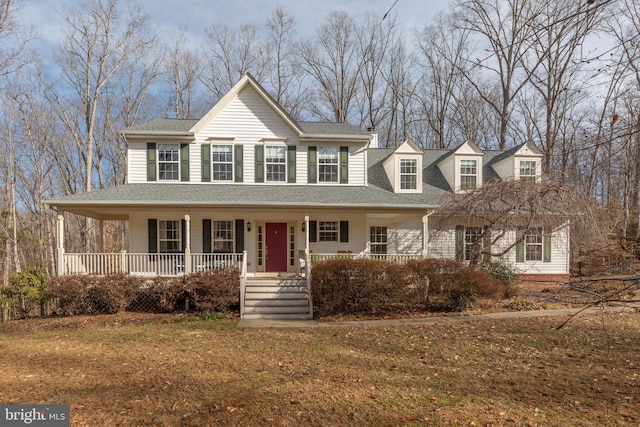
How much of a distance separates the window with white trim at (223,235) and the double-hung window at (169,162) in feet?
8.19

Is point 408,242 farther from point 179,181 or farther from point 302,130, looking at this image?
point 179,181

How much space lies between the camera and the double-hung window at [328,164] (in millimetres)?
15086

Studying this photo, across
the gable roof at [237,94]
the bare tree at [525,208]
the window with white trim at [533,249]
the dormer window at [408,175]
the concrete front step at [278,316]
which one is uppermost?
the gable roof at [237,94]

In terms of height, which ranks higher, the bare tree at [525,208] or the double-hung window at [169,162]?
the double-hung window at [169,162]

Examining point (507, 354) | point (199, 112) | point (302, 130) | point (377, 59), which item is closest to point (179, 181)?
point (302, 130)

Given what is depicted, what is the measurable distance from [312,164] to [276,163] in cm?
149

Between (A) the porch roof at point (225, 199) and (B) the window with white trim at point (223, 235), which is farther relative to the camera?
(B) the window with white trim at point (223, 235)

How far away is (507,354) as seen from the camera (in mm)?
6965

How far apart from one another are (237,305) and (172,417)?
7243 mm

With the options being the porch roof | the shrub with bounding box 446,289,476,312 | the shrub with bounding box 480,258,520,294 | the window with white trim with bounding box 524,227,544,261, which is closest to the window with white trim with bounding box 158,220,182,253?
the porch roof

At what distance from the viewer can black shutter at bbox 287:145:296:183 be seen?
14.8m

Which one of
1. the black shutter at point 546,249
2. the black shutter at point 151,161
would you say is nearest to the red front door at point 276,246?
the black shutter at point 151,161

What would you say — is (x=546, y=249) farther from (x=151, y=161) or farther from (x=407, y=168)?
(x=151, y=161)

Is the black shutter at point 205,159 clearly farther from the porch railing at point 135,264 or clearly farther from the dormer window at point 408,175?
the dormer window at point 408,175
